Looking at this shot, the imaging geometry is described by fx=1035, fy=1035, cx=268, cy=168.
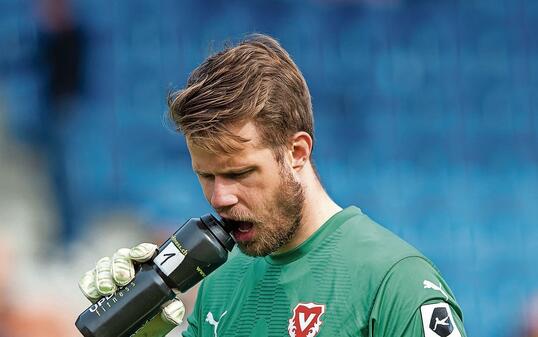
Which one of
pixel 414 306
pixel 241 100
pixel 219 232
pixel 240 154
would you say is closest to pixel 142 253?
pixel 219 232

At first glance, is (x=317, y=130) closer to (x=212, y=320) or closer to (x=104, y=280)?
(x=212, y=320)

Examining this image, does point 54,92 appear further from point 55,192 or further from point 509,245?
point 509,245

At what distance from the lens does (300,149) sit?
8.34ft

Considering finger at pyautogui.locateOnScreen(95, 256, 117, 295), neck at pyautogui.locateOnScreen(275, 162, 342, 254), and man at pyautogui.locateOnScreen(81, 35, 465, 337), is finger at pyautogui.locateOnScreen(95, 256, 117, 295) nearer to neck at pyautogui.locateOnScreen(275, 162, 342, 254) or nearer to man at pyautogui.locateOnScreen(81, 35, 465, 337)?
man at pyautogui.locateOnScreen(81, 35, 465, 337)

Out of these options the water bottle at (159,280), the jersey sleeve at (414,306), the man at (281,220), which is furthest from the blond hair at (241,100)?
the jersey sleeve at (414,306)

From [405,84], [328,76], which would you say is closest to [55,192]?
[328,76]

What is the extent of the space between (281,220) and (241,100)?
0.30 metres

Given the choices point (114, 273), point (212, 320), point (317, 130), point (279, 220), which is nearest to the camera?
point (114, 273)

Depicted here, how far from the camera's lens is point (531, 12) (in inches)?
230

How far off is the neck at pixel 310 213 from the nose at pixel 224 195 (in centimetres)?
19

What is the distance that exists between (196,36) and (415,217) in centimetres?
152

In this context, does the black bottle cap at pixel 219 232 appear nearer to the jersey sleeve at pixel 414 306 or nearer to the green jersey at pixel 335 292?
the green jersey at pixel 335 292

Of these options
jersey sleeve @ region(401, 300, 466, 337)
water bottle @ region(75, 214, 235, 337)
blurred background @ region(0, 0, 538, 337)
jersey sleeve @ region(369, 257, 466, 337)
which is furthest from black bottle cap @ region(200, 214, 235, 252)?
blurred background @ region(0, 0, 538, 337)

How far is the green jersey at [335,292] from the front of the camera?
2.25m
